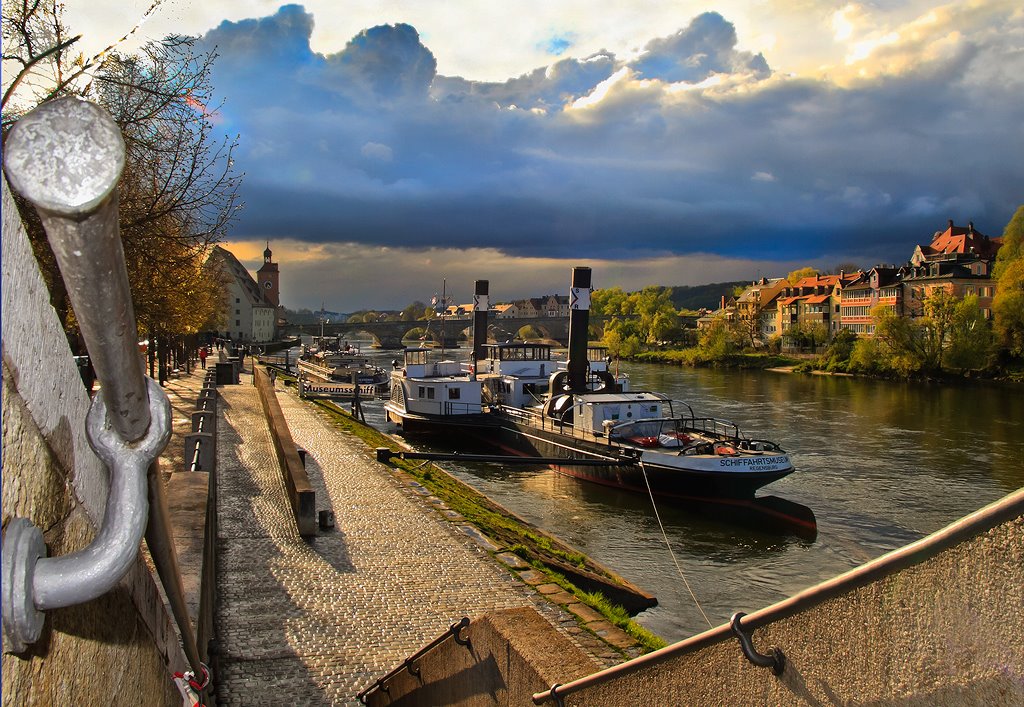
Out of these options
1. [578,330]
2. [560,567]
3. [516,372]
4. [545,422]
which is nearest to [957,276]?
[516,372]

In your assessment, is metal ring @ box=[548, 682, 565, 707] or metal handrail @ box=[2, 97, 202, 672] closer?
metal handrail @ box=[2, 97, 202, 672]

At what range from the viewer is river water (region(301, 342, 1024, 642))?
13742 mm

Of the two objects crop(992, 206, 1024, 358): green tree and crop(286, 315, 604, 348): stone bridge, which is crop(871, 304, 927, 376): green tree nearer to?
crop(992, 206, 1024, 358): green tree

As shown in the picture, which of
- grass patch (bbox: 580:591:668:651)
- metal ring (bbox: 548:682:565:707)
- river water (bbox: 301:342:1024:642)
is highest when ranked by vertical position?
metal ring (bbox: 548:682:565:707)

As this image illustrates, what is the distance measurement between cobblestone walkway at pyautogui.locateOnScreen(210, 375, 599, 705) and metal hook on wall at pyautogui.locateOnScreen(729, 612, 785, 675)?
18.1ft

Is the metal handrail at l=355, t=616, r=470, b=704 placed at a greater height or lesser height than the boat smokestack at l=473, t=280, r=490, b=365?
lesser

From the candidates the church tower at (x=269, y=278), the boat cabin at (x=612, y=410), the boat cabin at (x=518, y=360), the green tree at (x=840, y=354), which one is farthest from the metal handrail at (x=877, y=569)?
the church tower at (x=269, y=278)

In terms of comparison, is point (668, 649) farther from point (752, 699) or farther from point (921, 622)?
point (921, 622)

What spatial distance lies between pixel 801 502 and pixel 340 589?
1302cm

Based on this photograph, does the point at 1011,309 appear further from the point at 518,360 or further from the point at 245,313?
the point at 245,313

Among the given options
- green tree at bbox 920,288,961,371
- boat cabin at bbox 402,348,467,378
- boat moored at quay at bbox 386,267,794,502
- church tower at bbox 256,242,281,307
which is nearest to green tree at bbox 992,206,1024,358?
green tree at bbox 920,288,961,371

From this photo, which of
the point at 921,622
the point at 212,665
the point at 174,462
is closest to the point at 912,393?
the point at 174,462

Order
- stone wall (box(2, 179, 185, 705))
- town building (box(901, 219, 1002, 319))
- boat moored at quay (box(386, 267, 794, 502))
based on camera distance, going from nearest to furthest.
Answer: stone wall (box(2, 179, 185, 705)), boat moored at quay (box(386, 267, 794, 502)), town building (box(901, 219, 1002, 319))

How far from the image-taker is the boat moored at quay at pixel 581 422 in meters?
18.5
